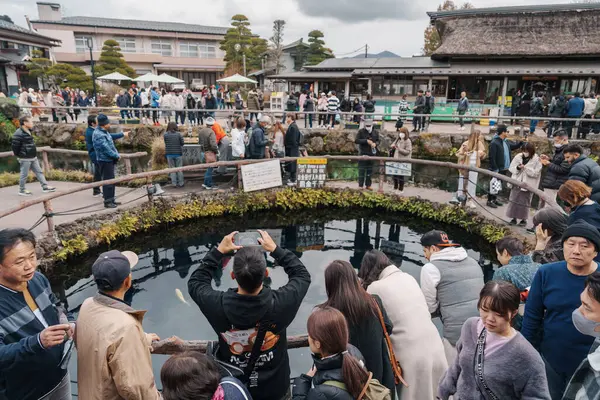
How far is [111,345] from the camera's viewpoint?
2.07 m

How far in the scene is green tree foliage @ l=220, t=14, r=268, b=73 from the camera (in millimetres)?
37375

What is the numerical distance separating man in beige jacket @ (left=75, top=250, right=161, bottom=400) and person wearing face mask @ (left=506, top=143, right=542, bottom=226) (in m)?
6.59

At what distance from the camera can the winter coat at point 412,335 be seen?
2.75m

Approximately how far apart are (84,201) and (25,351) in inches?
260

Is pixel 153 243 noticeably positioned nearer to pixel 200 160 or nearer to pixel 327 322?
pixel 200 160

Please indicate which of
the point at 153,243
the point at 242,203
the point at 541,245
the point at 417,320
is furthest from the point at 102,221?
the point at 541,245

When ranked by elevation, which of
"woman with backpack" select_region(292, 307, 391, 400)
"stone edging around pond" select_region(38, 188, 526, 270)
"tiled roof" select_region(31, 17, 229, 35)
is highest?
"tiled roof" select_region(31, 17, 229, 35)

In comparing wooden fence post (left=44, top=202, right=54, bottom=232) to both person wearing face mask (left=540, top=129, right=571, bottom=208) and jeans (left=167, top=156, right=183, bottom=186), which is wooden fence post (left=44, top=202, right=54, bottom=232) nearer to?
jeans (left=167, top=156, right=183, bottom=186)

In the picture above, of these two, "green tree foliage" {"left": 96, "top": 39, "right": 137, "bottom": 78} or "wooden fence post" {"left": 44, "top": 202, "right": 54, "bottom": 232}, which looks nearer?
"wooden fence post" {"left": 44, "top": 202, "right": 54, "bottom": 232}

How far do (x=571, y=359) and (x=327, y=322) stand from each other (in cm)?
175

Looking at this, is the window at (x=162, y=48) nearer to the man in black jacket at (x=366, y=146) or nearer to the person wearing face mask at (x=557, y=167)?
the man in black jacket at (x=366, y=146)

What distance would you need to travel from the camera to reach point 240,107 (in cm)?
2100

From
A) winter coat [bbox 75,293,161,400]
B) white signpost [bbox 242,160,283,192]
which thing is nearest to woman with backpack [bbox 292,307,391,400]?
winter coat [bbox 75,293,161,400]

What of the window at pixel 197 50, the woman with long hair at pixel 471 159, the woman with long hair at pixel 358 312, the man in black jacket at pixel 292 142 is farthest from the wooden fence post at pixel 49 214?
the window at pixel 197 50
